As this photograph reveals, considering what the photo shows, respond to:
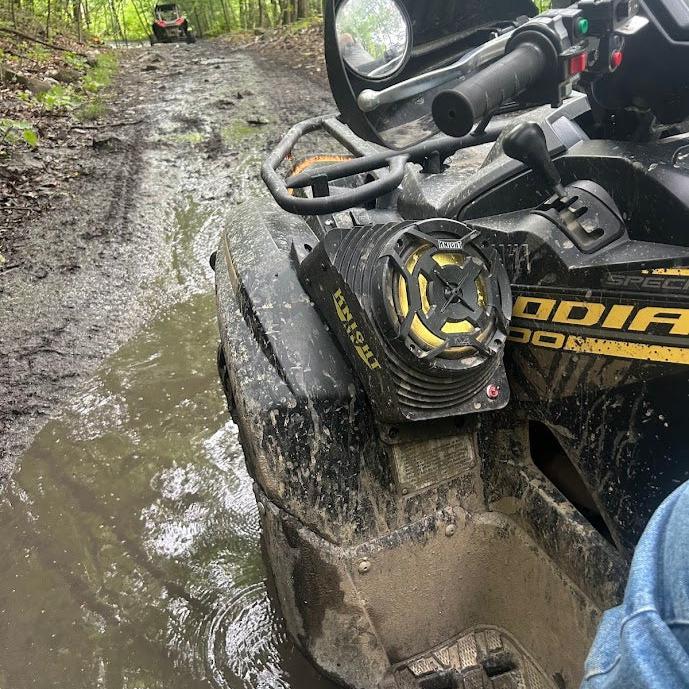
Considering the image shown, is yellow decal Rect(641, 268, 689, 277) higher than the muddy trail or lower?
higher

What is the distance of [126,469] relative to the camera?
2.71 m

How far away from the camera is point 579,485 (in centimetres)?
144

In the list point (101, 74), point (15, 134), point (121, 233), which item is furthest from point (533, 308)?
point (101, 74)

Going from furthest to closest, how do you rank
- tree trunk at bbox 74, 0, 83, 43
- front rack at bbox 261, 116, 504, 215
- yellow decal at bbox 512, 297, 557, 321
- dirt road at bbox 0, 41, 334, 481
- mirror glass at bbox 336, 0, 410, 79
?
tree trunk at bbox 74, 0, 83, 43 < dirt road at bbox 0, 41, 334, 481 < front rack at bbox 261, 116, 504, 215 < mirror glass at bbox 336, 0, 410, 79 < yellow decal at bbox 512, 297, 557, 321

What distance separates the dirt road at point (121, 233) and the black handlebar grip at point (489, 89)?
2.46m

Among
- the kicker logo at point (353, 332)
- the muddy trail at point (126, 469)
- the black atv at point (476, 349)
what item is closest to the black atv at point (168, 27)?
the muddy trail at point (126, 469)

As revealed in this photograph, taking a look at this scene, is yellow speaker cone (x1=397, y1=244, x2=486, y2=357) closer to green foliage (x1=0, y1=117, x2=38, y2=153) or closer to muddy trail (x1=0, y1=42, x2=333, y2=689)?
muddy trail (x1=0, y1=42, x2=333, y2=689)

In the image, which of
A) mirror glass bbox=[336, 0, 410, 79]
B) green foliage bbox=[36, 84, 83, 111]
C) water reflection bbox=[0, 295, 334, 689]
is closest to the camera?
mirror glass bbox=[336, 0, 410, 79]

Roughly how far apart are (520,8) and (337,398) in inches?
44.8

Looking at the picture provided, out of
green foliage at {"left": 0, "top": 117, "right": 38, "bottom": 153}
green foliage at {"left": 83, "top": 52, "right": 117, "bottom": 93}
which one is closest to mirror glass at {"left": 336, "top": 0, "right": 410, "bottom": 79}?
green foliage at {"left": 0, "top": 117, "right": 38, "bottom": 153}

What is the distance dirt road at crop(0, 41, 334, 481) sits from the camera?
3.38 m

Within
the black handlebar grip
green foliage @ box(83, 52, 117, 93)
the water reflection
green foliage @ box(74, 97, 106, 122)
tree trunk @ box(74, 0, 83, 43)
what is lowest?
the water reflection

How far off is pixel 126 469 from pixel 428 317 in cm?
195

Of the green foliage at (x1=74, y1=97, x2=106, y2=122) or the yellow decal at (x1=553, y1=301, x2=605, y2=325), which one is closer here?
the yellow decal at (x1=553, y1=301, x2=605, y2=325)
